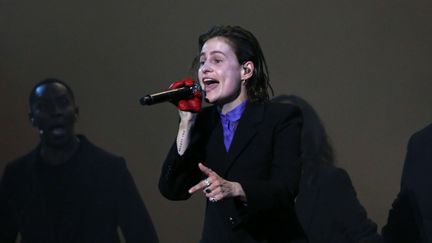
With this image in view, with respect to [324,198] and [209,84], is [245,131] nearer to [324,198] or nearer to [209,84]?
[209,84]

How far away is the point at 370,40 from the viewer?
2.85m

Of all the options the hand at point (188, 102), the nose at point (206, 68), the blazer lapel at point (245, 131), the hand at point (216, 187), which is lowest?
the hand at point (216, 187)

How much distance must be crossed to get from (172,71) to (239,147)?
1.26 meters

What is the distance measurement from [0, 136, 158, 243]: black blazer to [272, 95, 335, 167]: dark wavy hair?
80 cm

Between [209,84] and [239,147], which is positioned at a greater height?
[209,84]

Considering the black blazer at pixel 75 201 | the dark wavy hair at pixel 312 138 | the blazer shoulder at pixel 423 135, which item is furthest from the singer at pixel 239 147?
the blazer shoulder at pixel 423 135

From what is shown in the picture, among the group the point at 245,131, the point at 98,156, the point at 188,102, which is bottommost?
the point at 98,156

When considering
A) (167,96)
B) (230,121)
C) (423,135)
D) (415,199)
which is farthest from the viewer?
(423,135)

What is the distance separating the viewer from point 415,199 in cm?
271

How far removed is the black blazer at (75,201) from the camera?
9.05 ft

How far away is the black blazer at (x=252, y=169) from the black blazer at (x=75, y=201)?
1169 mm

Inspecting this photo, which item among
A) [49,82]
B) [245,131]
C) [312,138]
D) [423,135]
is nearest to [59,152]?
[49,82]

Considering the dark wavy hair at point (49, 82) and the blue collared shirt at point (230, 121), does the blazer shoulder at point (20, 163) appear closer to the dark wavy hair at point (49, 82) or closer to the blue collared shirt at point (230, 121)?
the dark wavy hair at point (49, 82)

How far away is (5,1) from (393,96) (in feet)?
6.15
